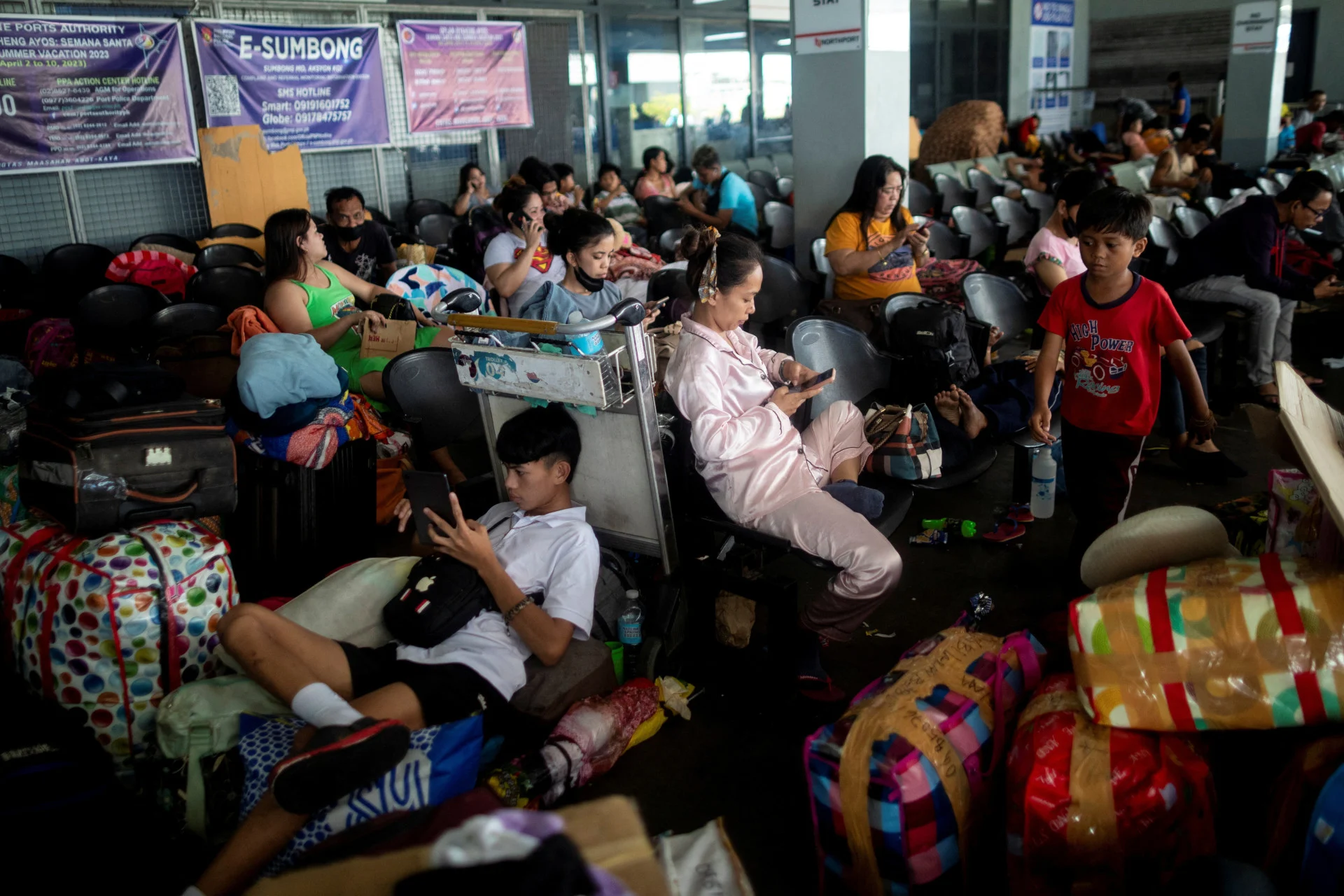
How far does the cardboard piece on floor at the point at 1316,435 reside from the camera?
5.39 feet

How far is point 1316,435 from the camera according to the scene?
1850 mm

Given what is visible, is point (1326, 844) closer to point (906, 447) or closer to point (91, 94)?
point (906, 447)

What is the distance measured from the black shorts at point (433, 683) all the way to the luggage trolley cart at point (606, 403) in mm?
544

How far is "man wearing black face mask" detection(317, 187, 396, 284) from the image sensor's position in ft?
18.6

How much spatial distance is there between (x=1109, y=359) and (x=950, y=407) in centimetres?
68

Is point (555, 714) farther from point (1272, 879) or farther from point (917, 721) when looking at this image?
point (1272, 879)

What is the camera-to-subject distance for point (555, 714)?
94.6 inches

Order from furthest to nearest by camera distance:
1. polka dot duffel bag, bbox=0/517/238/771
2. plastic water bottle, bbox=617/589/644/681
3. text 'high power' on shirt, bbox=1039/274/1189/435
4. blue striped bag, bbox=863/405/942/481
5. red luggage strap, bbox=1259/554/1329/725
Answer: blue striped bag, bbox=863/405/942/481
text 'high power' on shirt, bbox=1039/274/1189/435
plastic water bottle, bbox=617/589/644/681
polka dot duffel bag, bbox=0/517/238/771
red luggage strap, bbox=1259/554/1329/725

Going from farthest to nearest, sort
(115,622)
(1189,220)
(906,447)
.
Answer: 1. (1189,220)
2. (906,447)
3. (115,622)

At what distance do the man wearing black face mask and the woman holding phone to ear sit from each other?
48.1 inches

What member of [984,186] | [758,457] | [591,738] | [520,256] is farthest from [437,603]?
[984,186]

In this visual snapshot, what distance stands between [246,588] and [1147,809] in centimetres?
263

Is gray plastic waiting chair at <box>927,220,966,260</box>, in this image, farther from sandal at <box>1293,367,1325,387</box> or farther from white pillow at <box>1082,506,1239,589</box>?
white pillow at <box>1082,506,1239,589</box>

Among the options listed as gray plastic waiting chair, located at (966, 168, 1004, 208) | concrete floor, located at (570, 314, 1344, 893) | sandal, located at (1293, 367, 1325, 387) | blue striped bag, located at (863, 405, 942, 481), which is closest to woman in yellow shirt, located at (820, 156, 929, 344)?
concrete floor, located at (570, 314, 1344, 893)
